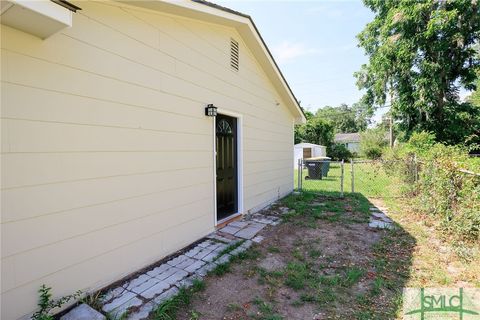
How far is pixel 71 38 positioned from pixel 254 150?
4.33m

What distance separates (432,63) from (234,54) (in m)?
13.0

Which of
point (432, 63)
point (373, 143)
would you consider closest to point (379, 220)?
point (432, 63)

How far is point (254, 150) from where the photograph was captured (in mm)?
6133

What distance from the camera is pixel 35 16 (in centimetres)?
188

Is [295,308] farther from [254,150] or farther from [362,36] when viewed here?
[362,36]

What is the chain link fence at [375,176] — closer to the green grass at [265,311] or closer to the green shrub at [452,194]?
the green shrub at [452,194]

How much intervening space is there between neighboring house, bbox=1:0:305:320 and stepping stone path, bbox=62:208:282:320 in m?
0.19

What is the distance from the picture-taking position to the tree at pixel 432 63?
1244 cm

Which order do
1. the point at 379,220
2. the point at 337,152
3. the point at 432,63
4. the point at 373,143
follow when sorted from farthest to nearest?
the point at 337,152, the point at 373,143, the point at 432,63, the point at 379,220

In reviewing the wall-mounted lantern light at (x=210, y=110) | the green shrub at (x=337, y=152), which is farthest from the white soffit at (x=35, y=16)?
the green shrub at (x=337, y=152)

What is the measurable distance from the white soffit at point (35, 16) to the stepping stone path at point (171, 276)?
98.3 inches

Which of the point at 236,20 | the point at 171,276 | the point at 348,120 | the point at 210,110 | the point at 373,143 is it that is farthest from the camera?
the point at 348,120

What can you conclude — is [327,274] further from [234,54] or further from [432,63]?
[432,63]

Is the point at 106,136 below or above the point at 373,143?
below
